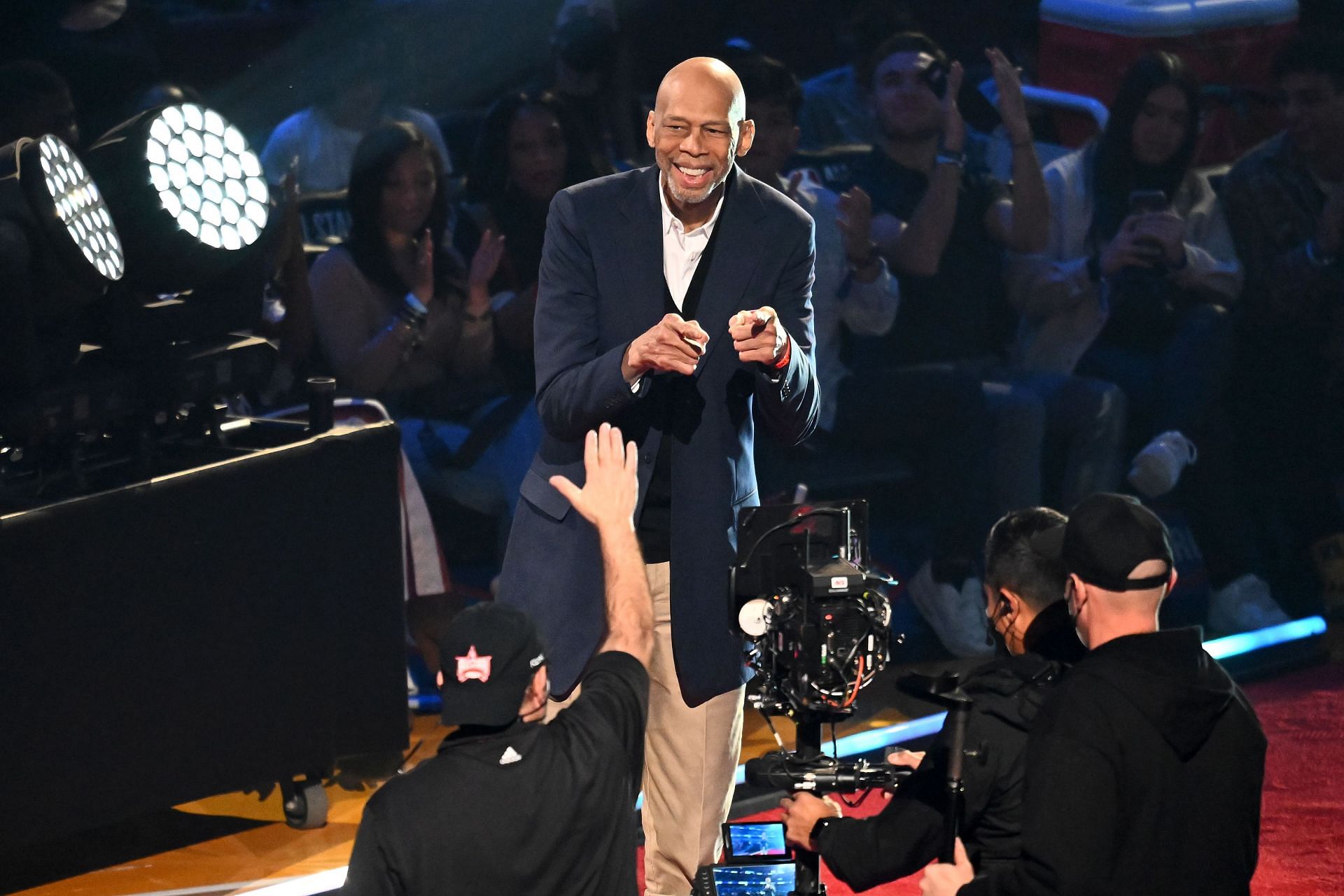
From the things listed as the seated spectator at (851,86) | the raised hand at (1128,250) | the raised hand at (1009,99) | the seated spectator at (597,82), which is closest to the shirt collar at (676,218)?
the seated spectator at (597,82)

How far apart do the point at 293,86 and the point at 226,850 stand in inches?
92.2

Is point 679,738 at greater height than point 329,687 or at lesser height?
greater

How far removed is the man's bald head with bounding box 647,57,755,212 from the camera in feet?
8.91

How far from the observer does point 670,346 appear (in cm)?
253

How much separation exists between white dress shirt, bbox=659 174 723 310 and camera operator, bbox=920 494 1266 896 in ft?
3.01

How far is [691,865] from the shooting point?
2969mm

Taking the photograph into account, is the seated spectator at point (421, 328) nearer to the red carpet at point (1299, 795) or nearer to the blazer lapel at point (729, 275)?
the red carpet at point (1299, 795)

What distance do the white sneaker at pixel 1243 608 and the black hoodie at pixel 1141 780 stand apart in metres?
4.46

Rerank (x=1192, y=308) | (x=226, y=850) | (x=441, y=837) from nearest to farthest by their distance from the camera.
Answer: (x=441, y=837), (x=226, y=850), (x=1192, y=308)

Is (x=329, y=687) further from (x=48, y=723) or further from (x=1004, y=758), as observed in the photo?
(x=1004, y=758)

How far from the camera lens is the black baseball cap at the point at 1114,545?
7.16 feet

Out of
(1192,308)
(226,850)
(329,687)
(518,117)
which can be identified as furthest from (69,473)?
(1192,308)

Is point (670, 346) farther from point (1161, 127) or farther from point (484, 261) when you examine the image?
point (1161, 127)

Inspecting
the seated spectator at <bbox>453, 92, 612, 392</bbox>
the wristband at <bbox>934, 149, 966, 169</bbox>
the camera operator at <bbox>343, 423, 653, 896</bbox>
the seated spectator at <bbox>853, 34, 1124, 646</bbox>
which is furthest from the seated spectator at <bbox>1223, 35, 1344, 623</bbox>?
the camera operator at <bbox>343, 423, 653, 896</bbox>
